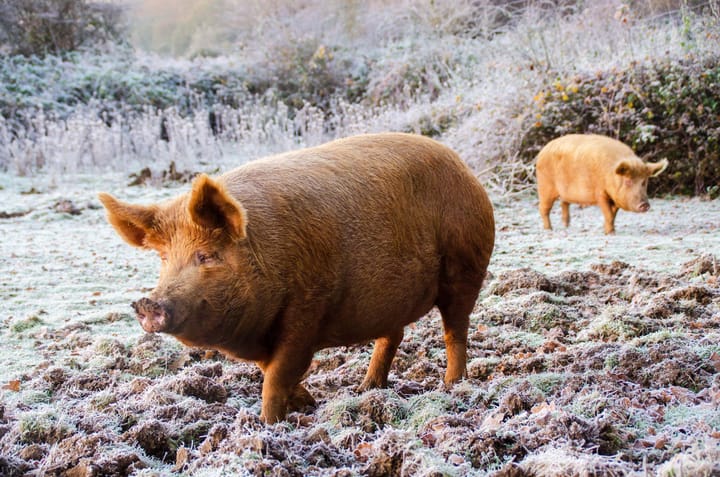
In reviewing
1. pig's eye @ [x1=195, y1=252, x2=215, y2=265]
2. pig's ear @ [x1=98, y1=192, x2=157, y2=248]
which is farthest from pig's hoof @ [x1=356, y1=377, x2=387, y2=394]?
pig's ear @ [x1=98, y1=192, x2=157, y2=248]

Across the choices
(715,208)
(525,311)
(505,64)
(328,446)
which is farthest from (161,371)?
(505,64)

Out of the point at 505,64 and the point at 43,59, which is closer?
the point at 505,64

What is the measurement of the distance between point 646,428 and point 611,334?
1.48 m

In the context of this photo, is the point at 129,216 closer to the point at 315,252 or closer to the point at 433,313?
the point at 315,252

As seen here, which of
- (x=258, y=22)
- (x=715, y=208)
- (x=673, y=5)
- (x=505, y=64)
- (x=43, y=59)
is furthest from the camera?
(x=258, y=22)

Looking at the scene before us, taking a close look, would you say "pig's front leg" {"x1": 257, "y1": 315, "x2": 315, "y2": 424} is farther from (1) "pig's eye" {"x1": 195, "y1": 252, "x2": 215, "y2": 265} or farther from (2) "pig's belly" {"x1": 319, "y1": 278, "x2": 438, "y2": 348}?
(1) "pig's eye" {"x1": 195, "y1": 252, "x2": 215, "y2": 265}

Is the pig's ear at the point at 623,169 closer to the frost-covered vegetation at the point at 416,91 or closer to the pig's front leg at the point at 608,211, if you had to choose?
the pig's front leg at the point at 608,211

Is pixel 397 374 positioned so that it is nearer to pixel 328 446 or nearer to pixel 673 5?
pixel 328 446

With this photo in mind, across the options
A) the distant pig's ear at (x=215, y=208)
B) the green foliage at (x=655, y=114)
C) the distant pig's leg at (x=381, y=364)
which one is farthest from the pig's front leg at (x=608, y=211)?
the distant pig's ear at (x=215, y=208)

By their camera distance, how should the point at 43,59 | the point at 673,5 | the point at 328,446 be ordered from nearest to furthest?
the point at 328,446 < the point at 673,5 < the point at 43,59

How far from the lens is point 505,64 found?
530 inches

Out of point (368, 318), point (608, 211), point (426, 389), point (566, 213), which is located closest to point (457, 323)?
point (426, 389)

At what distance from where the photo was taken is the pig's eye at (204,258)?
2.94 m

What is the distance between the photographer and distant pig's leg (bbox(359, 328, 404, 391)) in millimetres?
3760
